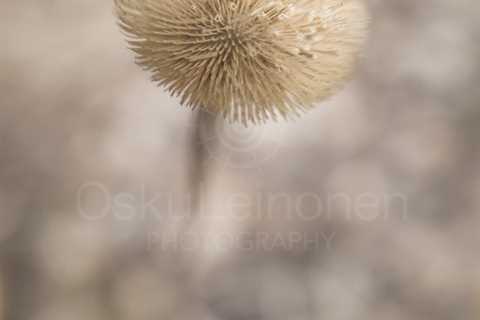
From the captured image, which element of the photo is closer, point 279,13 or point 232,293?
point 279,13

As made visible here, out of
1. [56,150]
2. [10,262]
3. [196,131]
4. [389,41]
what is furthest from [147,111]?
[389,41]

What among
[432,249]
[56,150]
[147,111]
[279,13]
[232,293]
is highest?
[279,13]

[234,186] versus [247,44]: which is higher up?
[247,44]

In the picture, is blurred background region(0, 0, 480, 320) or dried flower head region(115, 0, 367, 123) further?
blurred background region(0, 0, 480, 320)

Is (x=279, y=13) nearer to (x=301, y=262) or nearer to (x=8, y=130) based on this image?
(x=301, y=262)

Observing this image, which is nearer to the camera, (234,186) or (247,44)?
(247,44)
